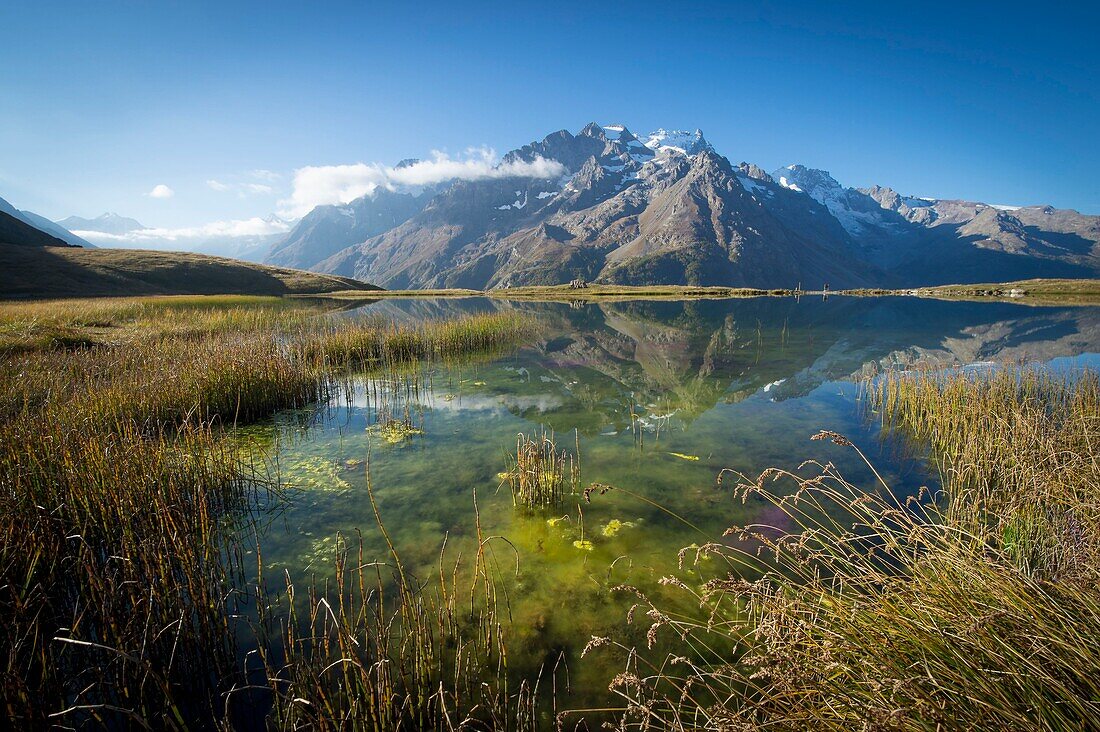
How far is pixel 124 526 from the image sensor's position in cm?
541

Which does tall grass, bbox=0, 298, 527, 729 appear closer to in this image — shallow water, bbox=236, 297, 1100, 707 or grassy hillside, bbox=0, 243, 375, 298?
shallow water, bbox=236, 297, 1100, 707

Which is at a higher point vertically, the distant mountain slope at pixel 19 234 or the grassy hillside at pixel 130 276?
the distant mountain slope at pixel 19 234

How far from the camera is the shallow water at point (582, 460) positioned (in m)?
6.79

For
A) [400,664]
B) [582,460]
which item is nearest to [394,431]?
[582,460]

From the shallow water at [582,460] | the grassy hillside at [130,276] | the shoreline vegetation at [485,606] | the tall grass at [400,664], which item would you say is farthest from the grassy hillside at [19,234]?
the tall grass at [400,664]

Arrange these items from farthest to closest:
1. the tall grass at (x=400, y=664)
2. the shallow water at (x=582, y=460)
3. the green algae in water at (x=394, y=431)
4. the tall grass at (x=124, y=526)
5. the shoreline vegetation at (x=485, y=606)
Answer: the green algae in water at (x=394, y=431)
the shallow water at (x=582, y=460)
the tall grass at (x=124, y=526)
the tall grass at (x=400, y=664)
the shoreline vegetation at (x=485, y=606)

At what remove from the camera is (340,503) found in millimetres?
8914

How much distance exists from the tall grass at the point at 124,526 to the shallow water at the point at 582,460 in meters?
1.43

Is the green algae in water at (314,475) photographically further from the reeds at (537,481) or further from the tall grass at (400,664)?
the reeds at (537,481)

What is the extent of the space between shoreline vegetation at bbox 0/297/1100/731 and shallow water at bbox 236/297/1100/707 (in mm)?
488

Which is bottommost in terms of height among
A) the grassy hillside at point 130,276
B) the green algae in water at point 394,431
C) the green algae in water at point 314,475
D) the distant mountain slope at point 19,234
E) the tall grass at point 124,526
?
the green algae in water at point 314,475

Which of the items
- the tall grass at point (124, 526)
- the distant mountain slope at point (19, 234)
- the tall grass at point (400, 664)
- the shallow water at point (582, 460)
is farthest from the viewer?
the distant mountain slope at point (19, 234)

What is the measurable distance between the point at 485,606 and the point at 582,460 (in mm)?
5464

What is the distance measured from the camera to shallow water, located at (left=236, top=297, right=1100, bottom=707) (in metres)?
6.79
